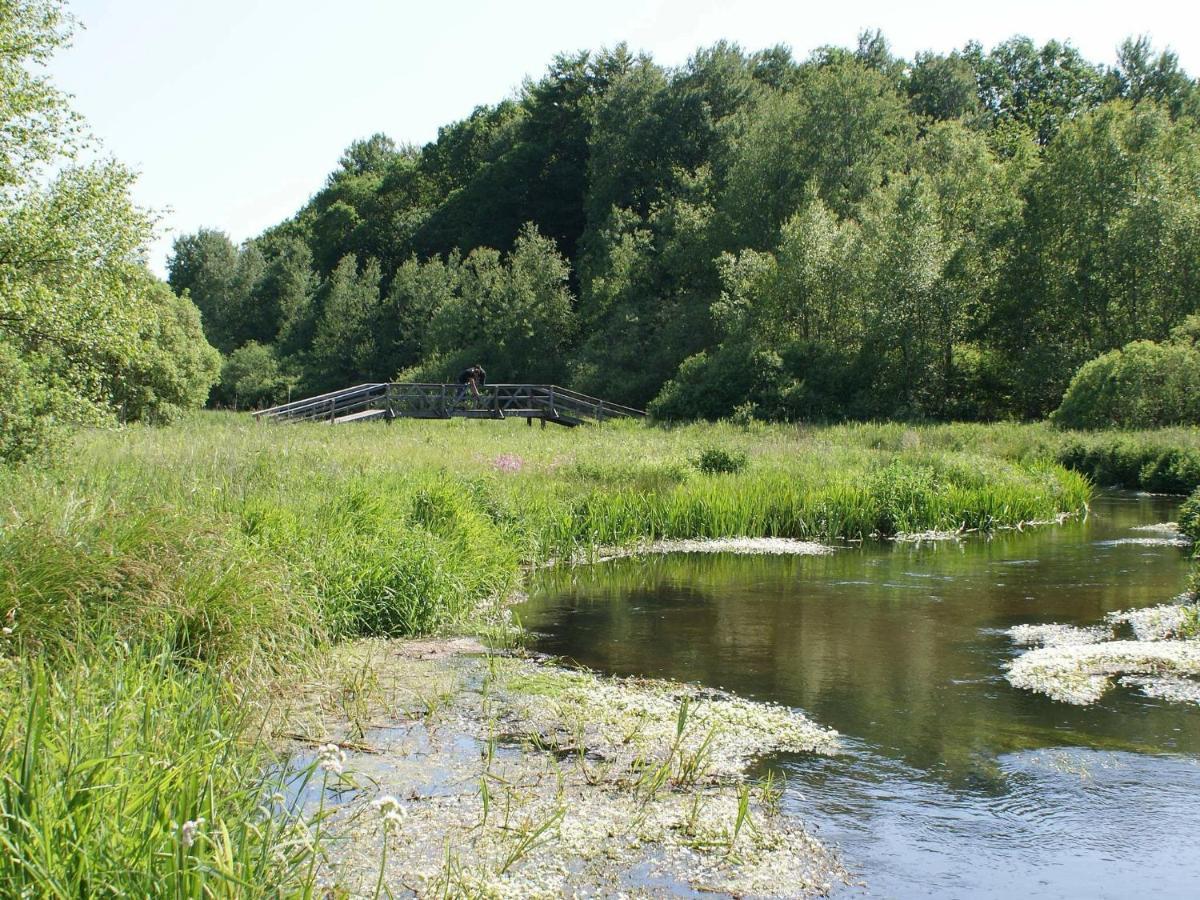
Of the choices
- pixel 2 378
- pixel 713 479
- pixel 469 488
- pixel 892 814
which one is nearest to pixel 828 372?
pixel 713 479

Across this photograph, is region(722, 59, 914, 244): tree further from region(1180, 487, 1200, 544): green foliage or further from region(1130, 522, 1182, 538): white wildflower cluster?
region(1180, 487, 1200, 544): green foliage

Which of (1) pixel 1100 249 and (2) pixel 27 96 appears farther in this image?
(1) pixel 1100 249

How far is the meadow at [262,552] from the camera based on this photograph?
388 cm

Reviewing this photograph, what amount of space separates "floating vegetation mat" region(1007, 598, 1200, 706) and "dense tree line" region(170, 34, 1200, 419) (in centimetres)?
2618

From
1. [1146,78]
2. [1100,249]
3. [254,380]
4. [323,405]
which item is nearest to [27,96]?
[323,405]

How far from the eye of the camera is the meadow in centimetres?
388

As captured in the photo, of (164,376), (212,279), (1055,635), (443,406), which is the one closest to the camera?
(1055,635)

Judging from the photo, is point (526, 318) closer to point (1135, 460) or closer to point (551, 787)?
point (1135, 460)

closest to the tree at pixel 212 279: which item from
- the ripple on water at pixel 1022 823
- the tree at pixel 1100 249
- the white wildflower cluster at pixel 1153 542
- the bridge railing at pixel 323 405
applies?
the bridge railing at pixel 323 405

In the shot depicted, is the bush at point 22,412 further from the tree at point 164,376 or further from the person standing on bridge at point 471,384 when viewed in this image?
the person standing on bridge at point 471,384

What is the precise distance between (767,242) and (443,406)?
19.3 m

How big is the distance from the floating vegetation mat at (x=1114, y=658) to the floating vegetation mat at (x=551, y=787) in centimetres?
265

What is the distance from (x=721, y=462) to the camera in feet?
69.5

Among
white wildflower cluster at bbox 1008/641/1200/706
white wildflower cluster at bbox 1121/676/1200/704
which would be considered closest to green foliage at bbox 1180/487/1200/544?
white wildflower cluster at bbox 1008/641/1200/706
